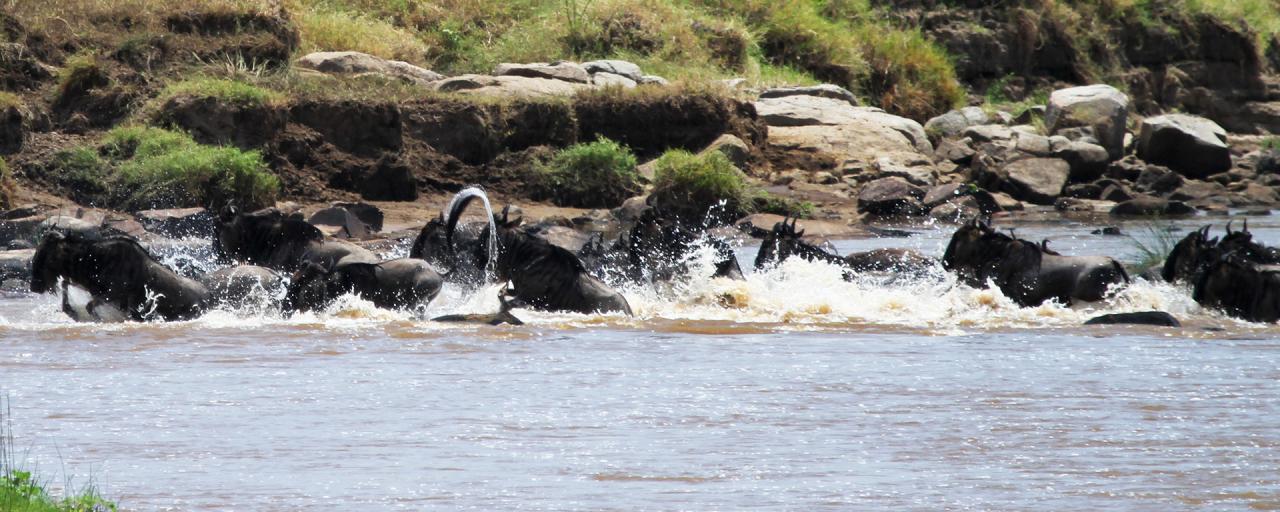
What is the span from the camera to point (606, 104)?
22375mm

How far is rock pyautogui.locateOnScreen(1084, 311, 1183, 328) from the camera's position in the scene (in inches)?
420

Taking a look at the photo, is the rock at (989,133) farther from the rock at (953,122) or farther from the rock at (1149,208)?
the rock at (1149,208)

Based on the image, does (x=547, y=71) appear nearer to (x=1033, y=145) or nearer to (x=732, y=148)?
(x=732, y=148)

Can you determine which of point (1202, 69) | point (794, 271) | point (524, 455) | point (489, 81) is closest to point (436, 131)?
point (489, 81)

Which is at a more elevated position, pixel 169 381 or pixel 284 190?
pixel 169 381

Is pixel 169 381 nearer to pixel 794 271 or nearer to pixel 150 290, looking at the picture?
pixel 150 290

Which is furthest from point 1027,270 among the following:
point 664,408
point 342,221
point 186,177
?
point 186,177

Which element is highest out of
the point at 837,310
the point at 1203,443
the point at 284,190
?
the point at 1203,443

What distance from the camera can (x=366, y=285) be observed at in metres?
10.9

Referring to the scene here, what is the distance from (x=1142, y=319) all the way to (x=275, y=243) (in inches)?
231

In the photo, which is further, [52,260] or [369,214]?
[369,214]

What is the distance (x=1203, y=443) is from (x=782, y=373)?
2426 mm

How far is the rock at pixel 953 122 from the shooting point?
27281 mm

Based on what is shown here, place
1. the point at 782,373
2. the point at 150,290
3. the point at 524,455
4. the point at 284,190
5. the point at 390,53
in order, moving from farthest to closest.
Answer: the point at 390,53, the point at 284,190, the point at 150,290, the point at 782,373, the point at 524,455
